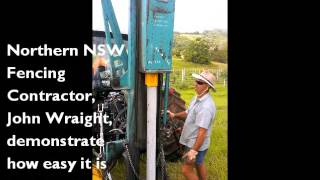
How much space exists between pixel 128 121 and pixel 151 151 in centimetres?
30

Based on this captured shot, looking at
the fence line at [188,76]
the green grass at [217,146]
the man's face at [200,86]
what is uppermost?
the fence line at [188,76]

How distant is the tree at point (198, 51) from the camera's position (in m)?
3.08

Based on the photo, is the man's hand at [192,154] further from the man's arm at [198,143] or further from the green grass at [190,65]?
the green grass at [190,65]

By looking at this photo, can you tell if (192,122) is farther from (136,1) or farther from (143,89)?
(136,1)

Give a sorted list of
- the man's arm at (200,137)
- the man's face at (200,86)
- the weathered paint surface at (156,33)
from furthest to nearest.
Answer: the man's face at (200,86) → the man's arm at (200,137) → the weathered paint surface at (156,33)

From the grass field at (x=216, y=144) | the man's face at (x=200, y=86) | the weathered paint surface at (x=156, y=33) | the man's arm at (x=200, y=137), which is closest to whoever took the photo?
the weathered paint surface at (x=156, y=33)

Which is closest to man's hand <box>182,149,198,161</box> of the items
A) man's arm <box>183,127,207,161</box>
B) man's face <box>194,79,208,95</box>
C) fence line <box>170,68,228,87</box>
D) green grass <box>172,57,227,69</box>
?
man's arm <box>183,127,207,161</box>

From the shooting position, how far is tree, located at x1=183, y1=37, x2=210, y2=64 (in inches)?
121

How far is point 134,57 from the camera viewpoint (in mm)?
2574

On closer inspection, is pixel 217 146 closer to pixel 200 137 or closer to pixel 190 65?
pixel 200 137

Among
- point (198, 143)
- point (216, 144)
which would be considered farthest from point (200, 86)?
point (216, 144)

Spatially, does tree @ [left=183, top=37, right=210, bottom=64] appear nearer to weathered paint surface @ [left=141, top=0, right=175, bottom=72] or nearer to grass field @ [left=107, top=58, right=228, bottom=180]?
grass field @ [left=107, top=58, right=228, bottom=180]

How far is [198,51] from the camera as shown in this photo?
312 cm

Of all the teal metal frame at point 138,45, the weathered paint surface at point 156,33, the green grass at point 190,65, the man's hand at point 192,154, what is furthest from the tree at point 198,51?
the man's hand at point 192,154
